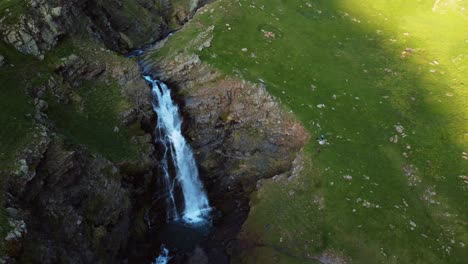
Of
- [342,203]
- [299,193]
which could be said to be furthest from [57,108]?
[342,203]

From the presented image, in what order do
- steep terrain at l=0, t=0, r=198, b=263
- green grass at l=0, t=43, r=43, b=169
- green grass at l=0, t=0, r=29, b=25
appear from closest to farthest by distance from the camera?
steep terrain at l=0, t=0, r=198, b=263 → green grass at l=0, t=43, r=43, b=169 → green grass at l=0, t=0, r=29, b=25

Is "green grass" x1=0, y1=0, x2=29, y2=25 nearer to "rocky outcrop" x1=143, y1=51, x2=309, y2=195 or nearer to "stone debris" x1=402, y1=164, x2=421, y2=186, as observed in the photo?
"rocky outcrop" x1=143, y1=51, x2=309, y2=195

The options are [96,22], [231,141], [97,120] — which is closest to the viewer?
[97,120]

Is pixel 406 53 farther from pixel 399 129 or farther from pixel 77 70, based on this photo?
pixel 77 70

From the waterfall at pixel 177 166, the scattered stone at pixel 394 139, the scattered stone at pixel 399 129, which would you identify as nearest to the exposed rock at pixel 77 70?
the waterfall at pixel 177 166

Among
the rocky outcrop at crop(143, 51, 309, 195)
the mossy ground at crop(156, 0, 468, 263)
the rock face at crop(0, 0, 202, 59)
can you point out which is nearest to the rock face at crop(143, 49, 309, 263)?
the rocky outcrop at crop(143, 51, 309, 195)

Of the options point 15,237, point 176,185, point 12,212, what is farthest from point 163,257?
point 15,237

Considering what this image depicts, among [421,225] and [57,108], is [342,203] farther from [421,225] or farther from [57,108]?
[57,108]
